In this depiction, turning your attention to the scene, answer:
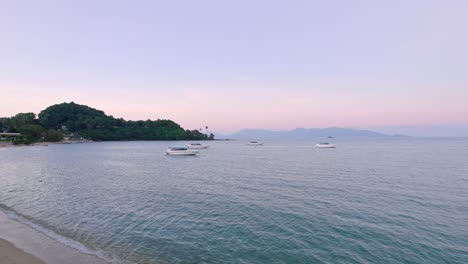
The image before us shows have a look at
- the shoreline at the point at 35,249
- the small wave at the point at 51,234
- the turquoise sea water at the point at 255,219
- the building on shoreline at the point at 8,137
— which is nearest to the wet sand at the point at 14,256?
the shoreline at the point at 35,249

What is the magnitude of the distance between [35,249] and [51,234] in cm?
315

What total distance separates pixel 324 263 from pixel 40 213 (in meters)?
27.0

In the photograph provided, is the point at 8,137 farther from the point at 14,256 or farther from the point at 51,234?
the point at 14,256

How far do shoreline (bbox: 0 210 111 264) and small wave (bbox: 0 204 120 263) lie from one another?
0.21 meters

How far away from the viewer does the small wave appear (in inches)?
633

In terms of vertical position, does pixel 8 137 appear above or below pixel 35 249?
above

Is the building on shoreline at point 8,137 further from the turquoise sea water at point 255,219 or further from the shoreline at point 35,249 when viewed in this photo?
the shoreline at point 35,249

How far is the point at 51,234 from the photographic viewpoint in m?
19.4

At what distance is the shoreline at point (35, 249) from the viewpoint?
14923 mm

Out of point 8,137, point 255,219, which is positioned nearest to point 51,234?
point 255,219

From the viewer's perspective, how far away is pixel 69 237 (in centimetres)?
1889

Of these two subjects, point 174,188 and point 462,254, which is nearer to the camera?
point 462,254

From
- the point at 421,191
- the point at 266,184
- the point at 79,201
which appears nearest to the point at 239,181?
the point at 266,184

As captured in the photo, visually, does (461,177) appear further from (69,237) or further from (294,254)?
(69,237)
